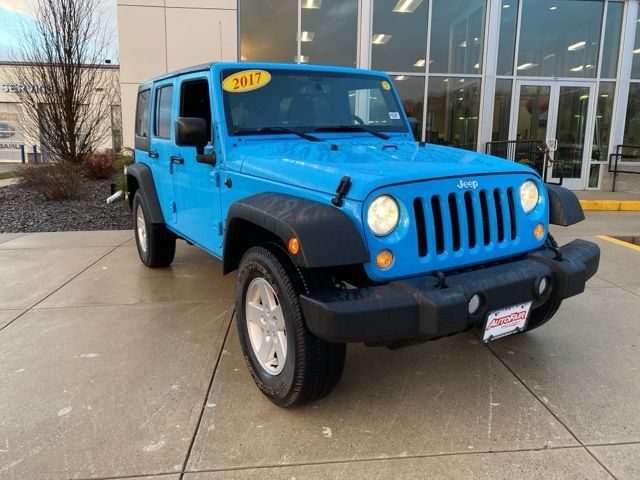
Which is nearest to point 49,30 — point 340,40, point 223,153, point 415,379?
point 340,40

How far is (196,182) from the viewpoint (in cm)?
401

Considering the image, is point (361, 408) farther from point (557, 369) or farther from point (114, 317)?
point (114, 317)

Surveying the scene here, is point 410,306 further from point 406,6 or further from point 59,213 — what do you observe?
point 406,6

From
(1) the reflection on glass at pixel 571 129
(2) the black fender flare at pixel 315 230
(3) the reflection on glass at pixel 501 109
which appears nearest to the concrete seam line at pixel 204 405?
(2) the black fender flare at pixel 315 230

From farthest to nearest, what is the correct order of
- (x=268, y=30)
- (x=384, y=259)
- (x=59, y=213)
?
(x=268, y=30), (x=59, y=213), (x=384, y=259)

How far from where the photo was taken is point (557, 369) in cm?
335

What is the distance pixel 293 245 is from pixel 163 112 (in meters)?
3.08

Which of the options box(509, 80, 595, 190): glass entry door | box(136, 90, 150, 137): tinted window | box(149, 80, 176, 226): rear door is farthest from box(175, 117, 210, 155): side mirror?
Result: box(509, 80, 595, 190): glass entry door

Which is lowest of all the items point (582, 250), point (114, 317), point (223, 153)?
point (114, 317)

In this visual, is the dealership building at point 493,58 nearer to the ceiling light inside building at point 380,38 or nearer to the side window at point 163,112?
the ceiling light inside building at point 380,38

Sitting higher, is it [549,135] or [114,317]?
[549,135]

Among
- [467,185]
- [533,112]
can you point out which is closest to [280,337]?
[467,185]

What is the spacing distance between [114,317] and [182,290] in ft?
2.68

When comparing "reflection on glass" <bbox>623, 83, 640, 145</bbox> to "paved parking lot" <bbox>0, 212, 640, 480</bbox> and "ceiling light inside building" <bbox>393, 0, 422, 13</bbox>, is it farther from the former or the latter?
"paved parking lot" <bbox>0, 212, 640, 480</bbox>
